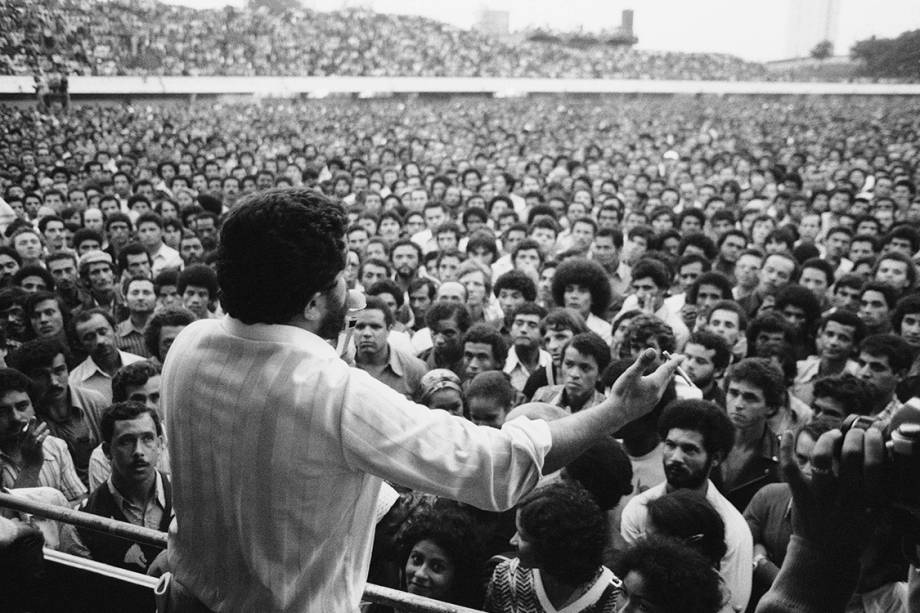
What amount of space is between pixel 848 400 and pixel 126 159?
13.6 metres

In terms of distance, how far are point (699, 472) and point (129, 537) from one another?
2.10 metres

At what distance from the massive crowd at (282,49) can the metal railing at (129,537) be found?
11.2m

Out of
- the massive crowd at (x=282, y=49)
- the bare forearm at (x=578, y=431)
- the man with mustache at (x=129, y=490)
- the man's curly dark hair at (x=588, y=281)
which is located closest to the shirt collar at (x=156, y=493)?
the man with mustache at (x=129, y=490)

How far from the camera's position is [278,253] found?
1372 millimetres

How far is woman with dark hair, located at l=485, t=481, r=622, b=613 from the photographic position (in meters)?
2.29

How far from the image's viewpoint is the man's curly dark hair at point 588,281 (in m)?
5.70

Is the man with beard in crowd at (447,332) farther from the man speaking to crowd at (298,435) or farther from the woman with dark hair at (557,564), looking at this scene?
the man speaking to crowd at (298,435)

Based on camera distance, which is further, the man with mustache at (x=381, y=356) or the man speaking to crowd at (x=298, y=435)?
the man with mustache at (x=381, y=356)

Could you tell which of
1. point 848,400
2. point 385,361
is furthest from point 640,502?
point 385,361

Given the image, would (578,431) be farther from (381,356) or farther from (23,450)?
(381,356)

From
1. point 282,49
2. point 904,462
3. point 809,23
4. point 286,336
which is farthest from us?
point 809,23

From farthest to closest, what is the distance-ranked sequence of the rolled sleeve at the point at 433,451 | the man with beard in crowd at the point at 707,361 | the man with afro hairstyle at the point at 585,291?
the man with afro hairstyle at the point at 585,291
the man with beard in crowd at the point at 707,361
the rolled sleeve at the point at 433,451

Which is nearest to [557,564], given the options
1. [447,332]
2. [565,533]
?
[565,533]

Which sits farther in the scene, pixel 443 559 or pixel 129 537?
pixel 443 559
